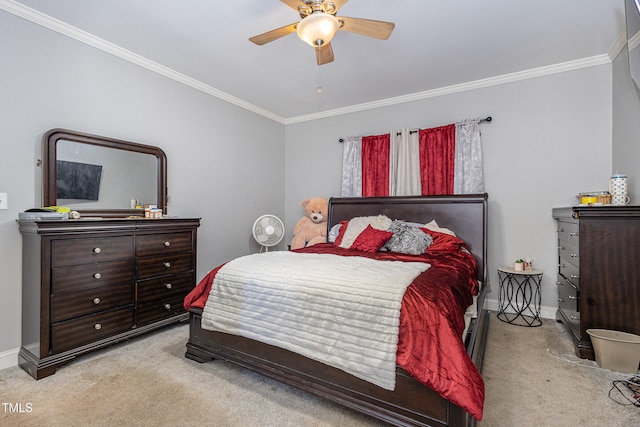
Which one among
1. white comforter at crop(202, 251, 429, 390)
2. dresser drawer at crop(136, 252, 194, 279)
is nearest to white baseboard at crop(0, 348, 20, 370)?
dresser drawer at crop(136, 252, 194, 279)

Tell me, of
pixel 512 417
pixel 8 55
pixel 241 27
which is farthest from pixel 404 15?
pixel 8 55

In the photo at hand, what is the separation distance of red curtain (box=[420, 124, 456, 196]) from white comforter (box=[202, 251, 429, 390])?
1.75 metres

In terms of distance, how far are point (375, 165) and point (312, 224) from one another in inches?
45.9

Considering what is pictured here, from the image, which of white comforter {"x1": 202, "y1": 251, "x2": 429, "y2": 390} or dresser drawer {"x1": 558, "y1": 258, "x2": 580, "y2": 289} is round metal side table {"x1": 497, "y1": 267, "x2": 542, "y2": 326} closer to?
dresser drawer {"x1": 558, "y1": 258, "x2": 580, "y2": 289}

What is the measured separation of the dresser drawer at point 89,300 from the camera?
81.9 inches

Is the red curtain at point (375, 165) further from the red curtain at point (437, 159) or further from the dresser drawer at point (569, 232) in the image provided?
the dresser drawer at point (569, 232)

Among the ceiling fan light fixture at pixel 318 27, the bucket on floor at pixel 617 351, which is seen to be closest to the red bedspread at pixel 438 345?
the bucket on floor at pixel 617 351

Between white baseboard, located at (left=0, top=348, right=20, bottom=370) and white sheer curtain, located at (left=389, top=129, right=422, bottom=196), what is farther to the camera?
white sheer curtain, located at (left=389, top=129, right=422, bottom=196)

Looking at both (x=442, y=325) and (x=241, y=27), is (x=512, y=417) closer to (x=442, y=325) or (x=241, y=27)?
(x=442, y=325)

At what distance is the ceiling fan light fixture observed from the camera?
1.78 meters

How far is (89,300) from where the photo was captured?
224 cm

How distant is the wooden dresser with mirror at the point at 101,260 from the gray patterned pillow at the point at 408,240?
1.95m

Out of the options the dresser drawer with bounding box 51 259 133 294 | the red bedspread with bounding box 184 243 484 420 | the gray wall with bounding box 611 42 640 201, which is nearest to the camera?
the red bedspread with bounding box 184 243 484 420

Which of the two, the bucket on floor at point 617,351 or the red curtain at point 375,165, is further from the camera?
the red curtain at point 375,165
